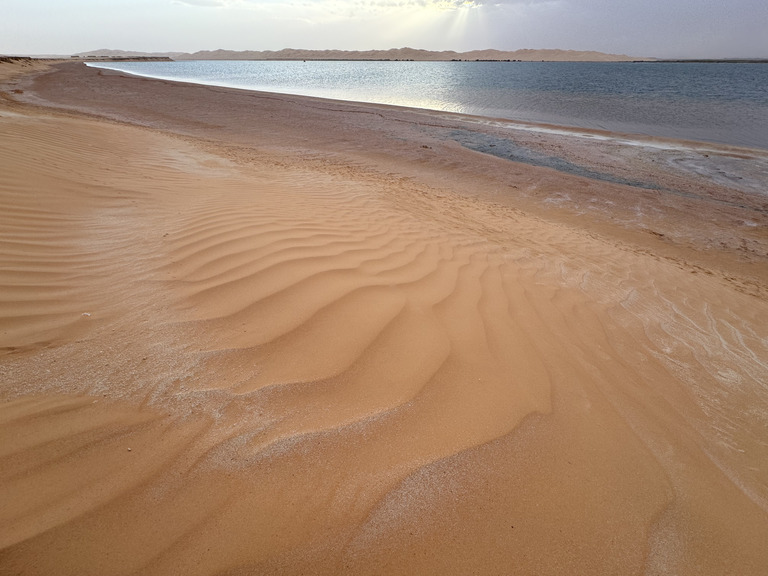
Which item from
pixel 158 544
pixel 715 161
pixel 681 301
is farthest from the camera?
pixel 715 161

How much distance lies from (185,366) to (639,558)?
73.3 inches

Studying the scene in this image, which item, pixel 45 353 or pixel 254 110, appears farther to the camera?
pixel 254 110

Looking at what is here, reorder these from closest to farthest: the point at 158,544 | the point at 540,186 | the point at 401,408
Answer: the point at 158,544 < the point at 401,408 < the point at 540,186

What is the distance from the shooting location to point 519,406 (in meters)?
1.71

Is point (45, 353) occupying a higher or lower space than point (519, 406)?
higher

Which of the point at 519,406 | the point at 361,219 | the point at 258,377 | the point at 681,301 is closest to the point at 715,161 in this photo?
the point at 681,301

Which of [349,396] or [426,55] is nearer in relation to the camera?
[349,396]

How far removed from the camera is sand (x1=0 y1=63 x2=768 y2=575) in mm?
1144

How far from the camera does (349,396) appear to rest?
1.64 m

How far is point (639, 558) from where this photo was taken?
119cm

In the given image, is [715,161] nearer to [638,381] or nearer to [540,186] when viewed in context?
[540,186]

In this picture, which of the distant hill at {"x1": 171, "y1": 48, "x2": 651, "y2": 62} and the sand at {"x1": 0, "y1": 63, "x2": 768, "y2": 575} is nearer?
the sand at {"x1": 0, "y1": 63, "x2": 768, "y2": 575}

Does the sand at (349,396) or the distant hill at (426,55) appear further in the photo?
the distant hill at (426,55)

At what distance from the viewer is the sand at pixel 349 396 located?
114 centimetres
